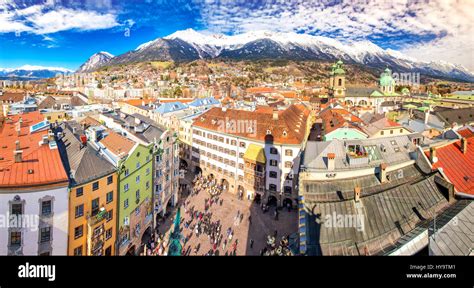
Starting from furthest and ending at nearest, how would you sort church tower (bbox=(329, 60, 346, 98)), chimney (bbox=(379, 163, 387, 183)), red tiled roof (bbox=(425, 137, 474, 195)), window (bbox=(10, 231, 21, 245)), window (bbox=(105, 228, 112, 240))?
church tower (bbox=(329, 60, 346, 98))
window (bbox=(105, 228, 112, 240))
red tiled roof (bbox=(425, 137, 474, 195))
chimney (bbox=(379, 163, 387, 183))
window (bbox=(10, 231, 21, 245))

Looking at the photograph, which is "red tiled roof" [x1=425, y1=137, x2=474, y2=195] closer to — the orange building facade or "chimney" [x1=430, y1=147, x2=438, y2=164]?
"chimney" [x1=430, y1=147, x2=438, y2=164]

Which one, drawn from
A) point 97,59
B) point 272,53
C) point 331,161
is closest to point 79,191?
point 331,161

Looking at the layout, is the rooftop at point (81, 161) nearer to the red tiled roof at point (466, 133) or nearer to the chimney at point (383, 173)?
the chimney at point (383, 173)

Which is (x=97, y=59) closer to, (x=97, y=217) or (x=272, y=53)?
(x=97, y=217)

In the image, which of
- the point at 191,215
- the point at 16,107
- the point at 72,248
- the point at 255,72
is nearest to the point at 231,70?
the point at 255,72

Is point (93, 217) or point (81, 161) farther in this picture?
point (81, 161)

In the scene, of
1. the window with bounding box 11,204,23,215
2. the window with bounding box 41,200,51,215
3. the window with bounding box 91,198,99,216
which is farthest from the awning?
the window with bounding box 11,204,23,215

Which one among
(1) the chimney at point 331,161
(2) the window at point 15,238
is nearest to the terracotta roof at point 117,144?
(2) the window at point 15,238
